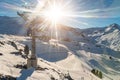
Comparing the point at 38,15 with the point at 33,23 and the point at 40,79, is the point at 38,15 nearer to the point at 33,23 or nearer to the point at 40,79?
the point at 33,23

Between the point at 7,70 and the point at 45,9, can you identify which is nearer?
the point at 7,70

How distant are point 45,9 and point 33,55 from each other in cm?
702

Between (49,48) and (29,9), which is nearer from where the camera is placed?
(29,9)

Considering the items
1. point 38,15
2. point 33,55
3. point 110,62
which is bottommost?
point 110,62

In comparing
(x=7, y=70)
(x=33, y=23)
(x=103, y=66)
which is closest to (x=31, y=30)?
(x=33, y=23)

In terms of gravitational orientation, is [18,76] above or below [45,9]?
below

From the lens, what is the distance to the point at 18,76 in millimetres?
29656

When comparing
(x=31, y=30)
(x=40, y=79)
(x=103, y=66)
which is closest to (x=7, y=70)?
(x=40, y=79)

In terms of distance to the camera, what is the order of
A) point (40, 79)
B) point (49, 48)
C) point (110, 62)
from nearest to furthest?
point (40, 79) → point (49, 48) → point (110, 62)

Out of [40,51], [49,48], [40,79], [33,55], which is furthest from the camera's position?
[49,48]

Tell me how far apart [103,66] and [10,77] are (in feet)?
377

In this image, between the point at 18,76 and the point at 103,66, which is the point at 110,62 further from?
the point at 18,76

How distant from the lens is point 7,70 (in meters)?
30.8

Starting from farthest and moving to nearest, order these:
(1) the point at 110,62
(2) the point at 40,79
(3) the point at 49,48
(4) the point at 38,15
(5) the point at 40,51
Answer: (1) the point at 110,62 < (3) the point at 49,48 < (5) the point at 40,51 < (4) the point at 38,15 < (2) the point at 40,79
